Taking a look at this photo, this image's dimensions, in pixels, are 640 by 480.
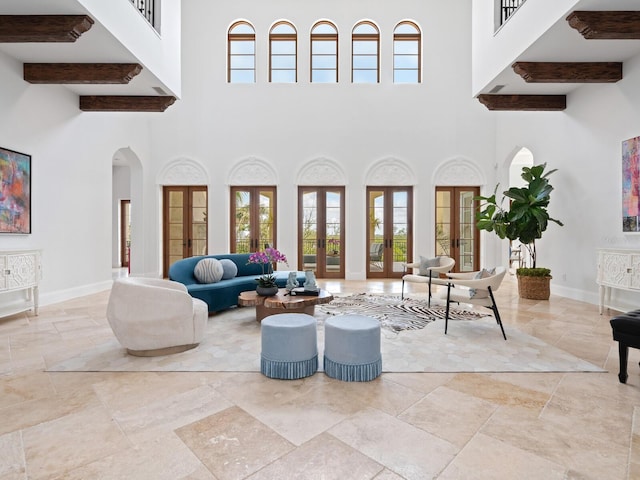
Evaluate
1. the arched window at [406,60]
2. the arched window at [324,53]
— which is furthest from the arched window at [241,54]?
the arched window at [406,60]

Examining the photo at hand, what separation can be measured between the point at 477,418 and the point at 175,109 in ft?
29.9

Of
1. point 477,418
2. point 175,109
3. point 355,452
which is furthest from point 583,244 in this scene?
point 175,109

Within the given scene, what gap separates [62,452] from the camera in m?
1.85

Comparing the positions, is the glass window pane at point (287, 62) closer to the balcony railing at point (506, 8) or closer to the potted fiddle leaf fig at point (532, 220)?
the balcony railing at point (506, 8)

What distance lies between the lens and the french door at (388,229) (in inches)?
346

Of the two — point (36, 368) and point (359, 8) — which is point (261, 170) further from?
point (36, 368)

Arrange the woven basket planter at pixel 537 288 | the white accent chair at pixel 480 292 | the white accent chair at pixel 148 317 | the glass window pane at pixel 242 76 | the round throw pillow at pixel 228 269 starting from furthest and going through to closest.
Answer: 1. the glass window pane at pixel 242 76
2. the woven basket planter at pixel 537 288
3. the round throw pillow at pixel 228 269
4. the white accent chair at pixel 480 292
5. the white accent chair at pixel 148 317

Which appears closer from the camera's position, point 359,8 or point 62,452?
point 62,452

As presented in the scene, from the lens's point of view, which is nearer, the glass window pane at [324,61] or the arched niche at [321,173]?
the arched niche at [321,173]

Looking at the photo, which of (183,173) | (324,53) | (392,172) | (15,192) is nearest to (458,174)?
(392,172)

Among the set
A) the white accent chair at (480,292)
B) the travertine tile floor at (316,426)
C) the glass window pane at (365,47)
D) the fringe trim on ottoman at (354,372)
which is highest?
the glass window pane at (365,47)

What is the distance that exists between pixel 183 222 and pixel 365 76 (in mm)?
6064

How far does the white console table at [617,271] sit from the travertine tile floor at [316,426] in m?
1.87

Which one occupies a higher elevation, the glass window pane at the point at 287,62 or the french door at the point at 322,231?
the glass window pane at the point at 287,62
